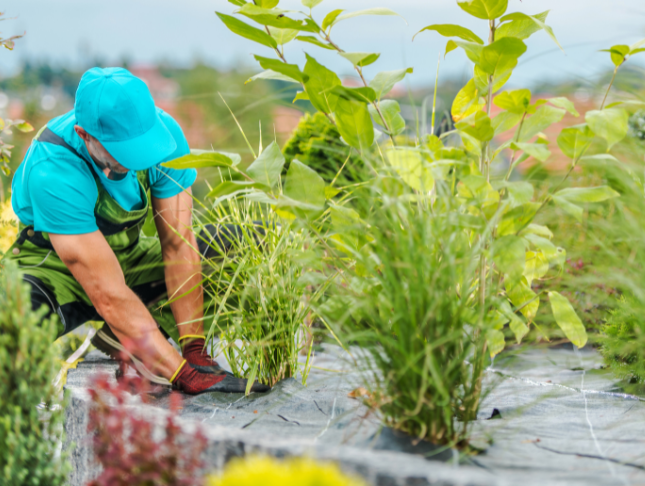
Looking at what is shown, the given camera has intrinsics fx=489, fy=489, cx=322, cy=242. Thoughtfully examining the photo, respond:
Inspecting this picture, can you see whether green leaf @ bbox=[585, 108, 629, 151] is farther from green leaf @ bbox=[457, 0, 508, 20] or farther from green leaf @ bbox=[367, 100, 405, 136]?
green leaf @ bbox=[367, 100, 405, 136]

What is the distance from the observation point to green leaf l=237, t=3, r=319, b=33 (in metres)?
1.34

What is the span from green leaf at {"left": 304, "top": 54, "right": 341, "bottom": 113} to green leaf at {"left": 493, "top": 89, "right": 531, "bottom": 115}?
0.49 metres

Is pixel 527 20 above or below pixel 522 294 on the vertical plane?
above

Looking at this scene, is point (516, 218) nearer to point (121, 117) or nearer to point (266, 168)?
point (266, 168)

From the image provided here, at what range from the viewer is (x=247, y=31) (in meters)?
1.44

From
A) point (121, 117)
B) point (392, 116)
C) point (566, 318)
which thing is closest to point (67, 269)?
point (121, 117)

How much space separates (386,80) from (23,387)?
4.48ft

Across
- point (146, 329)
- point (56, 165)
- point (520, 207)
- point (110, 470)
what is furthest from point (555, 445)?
point (56, 165)

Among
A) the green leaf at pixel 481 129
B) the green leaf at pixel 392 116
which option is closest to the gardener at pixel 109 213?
the green leaf at pixel 392 116

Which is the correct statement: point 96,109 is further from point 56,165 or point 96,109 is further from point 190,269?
point 190,269

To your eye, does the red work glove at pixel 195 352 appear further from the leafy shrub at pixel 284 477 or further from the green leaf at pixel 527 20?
the green leaf at pixel 527 20

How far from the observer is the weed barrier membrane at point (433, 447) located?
43.2 inches

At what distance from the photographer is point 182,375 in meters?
1.95

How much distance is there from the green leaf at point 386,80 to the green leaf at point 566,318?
809 mm
